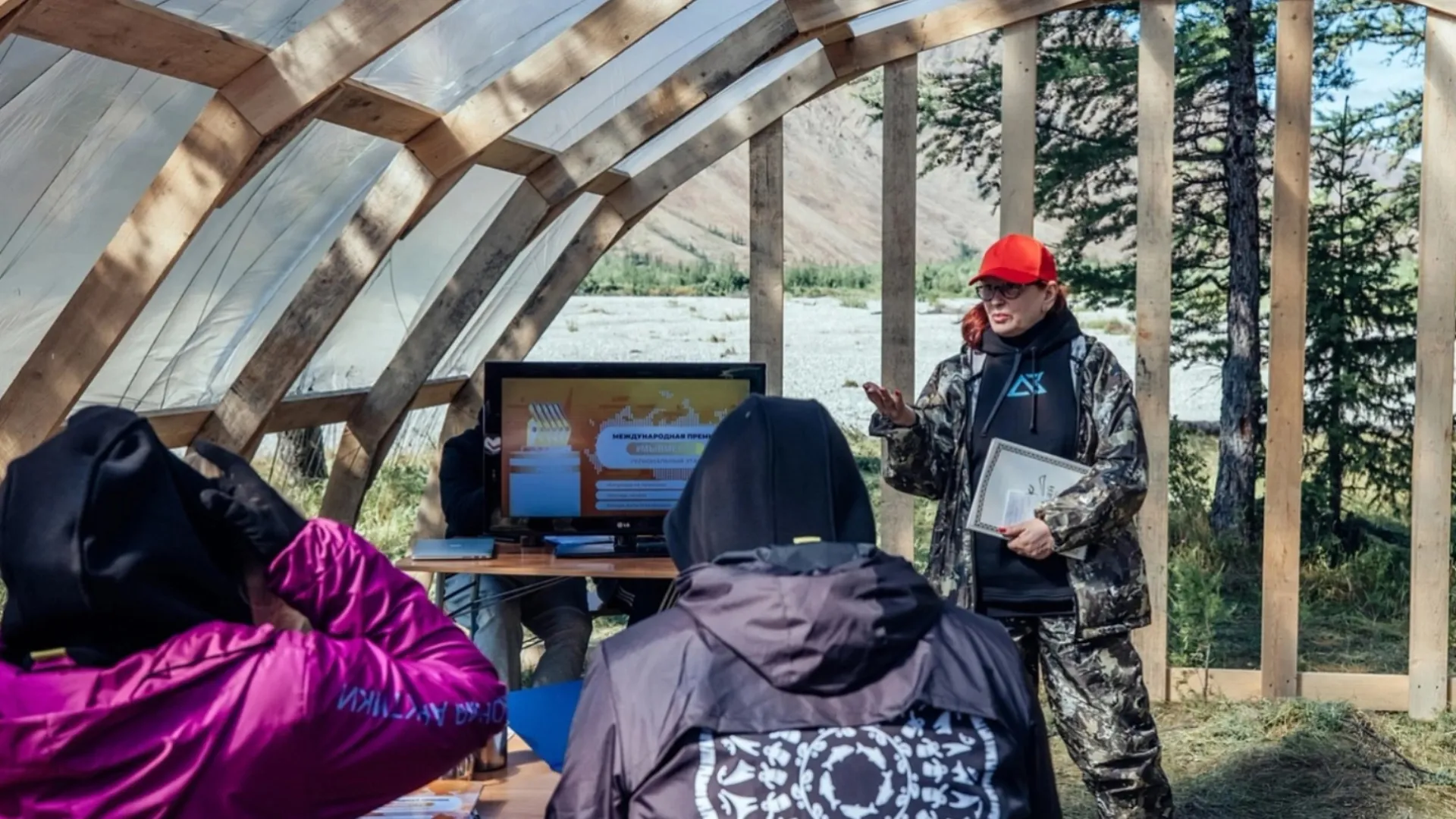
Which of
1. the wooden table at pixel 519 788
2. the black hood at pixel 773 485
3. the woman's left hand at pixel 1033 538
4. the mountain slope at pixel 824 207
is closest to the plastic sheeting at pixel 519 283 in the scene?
the woman's left hand at pixel 1033 538

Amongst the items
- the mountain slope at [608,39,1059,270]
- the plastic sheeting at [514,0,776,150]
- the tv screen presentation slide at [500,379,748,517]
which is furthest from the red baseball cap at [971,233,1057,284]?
the mountain slope at [608,39,1059,270]

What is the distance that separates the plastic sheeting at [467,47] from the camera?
4223 mm

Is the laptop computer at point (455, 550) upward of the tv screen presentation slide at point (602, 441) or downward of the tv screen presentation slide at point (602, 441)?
downward

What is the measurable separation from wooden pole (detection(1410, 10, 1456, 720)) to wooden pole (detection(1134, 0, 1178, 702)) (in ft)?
2.87

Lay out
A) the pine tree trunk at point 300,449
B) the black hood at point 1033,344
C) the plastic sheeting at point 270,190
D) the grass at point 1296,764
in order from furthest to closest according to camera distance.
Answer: the pine tree trunk at point 300,449, the grass at point 1296,764, the black hood at point 1033,344, the plastic sheeting at point 270,190

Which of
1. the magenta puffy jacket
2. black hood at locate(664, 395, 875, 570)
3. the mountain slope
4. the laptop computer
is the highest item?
the mountain slope

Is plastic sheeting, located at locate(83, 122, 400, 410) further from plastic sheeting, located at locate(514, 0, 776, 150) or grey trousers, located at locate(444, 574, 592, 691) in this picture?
grey trousers, located at locate(444, 574, 592, 691)

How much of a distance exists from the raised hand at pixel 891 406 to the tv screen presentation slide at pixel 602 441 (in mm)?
704

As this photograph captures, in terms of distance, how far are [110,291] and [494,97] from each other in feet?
4.55

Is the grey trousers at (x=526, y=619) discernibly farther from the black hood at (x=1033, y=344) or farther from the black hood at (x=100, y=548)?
the black hood at (x=100, y=548)

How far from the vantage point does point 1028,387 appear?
3.70 m

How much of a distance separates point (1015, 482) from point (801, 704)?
2.17 meters

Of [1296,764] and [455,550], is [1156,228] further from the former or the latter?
[455,550]

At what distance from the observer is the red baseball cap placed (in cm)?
357
